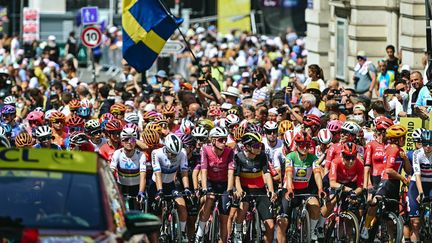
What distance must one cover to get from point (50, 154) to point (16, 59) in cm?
3157

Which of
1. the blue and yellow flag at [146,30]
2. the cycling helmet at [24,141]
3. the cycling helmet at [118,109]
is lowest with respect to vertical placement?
the cycling helmet at [118,109]

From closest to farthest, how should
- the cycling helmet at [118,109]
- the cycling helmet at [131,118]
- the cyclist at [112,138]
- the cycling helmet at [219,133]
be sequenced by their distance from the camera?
the cycling helmet at [219,133]
the cyclist at [112,138]
the cycling helmet at [131,118]
the cycling helmet at [118,109]

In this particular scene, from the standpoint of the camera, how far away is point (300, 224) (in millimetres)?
18578

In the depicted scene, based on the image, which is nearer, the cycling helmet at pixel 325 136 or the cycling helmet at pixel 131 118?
the cycling helmet at pixel 325 136

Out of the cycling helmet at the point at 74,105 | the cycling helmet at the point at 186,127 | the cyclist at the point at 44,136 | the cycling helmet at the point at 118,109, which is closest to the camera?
the cyclist at the point at 44,136

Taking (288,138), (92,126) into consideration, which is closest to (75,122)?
(92,126)

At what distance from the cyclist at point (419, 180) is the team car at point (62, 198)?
7.10 metres

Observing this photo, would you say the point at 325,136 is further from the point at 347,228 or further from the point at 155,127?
the point at 155,127

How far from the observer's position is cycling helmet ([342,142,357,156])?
1839cm

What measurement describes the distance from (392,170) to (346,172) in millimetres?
679

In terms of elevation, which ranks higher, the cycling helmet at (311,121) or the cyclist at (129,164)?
the cycling helmet at (311,121)

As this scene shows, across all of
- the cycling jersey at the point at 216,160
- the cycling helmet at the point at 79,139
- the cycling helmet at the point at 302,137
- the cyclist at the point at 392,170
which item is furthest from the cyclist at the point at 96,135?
the cyclist at the point at 392,170

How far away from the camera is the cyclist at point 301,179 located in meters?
18.5

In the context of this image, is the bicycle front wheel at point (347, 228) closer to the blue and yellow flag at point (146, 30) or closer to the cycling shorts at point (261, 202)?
the cycling shorts at point (261, 202)
